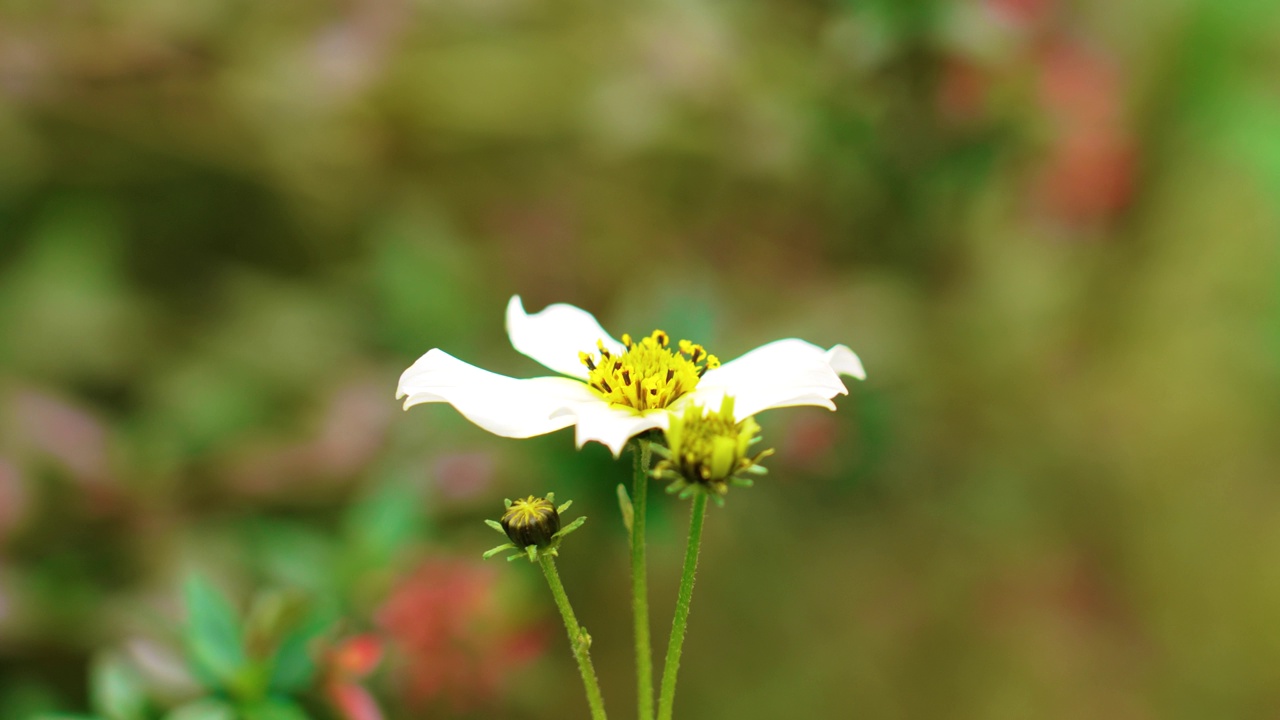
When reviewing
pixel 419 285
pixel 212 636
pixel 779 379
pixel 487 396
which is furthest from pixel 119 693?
pixel 419 285

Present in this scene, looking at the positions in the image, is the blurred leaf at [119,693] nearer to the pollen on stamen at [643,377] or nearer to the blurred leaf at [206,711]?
the blurred leaf at [206,711]

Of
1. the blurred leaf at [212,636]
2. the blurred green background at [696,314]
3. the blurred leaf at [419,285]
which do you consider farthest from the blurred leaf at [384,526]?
the blurred leaf at [419,285]

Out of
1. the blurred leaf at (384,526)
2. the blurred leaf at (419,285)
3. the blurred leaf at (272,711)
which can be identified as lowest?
the blurred leaf at (272,711)

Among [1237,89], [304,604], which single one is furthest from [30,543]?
[1237,89]

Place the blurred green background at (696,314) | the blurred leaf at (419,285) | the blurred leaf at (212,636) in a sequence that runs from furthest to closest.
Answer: the blurred leaf at (419,285)
the blurred green background at (696,314)
the blurred leaf at (212,636)

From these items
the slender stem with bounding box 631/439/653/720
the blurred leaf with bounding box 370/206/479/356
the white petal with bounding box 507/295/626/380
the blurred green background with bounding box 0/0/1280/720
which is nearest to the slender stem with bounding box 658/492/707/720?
the slender stem with bounding box 631/439/653/720

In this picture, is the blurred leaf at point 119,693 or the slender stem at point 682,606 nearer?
the slender stem at point 682,606

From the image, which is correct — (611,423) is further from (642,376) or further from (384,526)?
(384,526)

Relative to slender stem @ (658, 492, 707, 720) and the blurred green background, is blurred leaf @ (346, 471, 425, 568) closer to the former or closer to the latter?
the blurred green background
